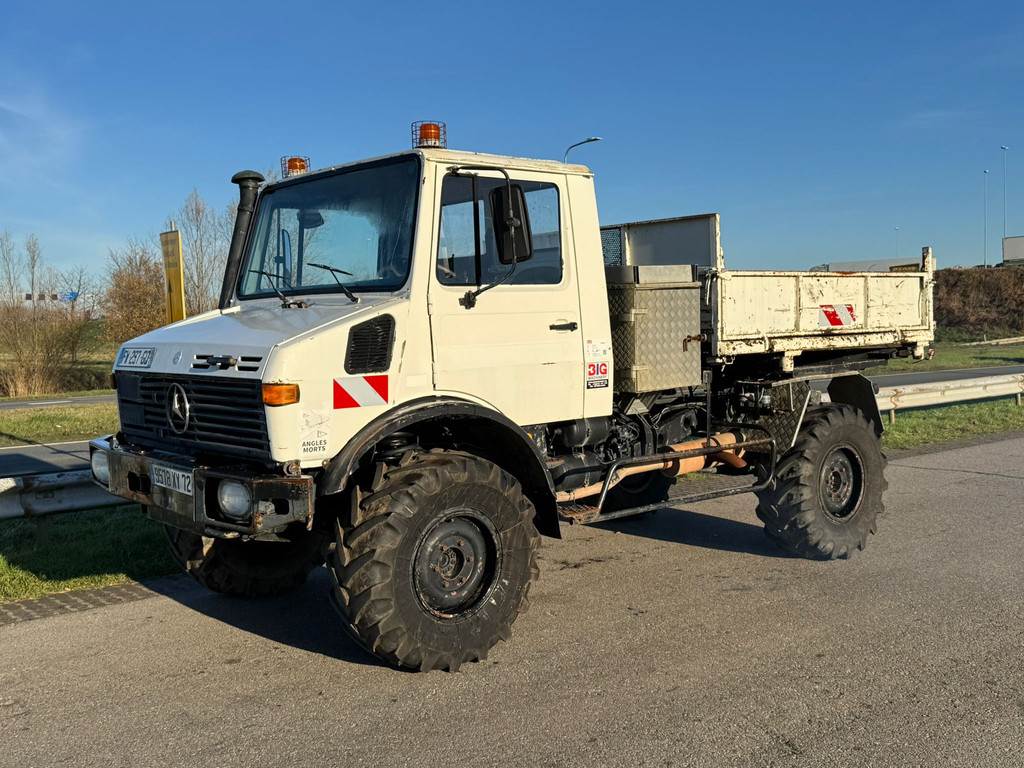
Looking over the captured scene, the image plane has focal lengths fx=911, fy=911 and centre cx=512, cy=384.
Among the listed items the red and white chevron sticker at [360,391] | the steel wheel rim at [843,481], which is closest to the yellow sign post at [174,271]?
the red and white chevron sticker at [360,391]

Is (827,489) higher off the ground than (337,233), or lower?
lower

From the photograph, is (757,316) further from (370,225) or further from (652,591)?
(370,225)

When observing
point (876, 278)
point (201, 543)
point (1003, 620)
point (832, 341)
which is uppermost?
point (876, 278)

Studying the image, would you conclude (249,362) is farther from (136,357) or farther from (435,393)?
(136,357)

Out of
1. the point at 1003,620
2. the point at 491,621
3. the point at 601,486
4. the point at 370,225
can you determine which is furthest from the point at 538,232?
the point at 1003,620

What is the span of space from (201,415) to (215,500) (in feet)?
1.56

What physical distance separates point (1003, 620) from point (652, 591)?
202 centimetres

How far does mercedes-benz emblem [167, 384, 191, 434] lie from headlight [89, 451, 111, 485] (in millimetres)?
613

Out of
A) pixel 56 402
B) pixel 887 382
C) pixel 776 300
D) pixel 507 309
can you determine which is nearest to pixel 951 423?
pixel 776 300

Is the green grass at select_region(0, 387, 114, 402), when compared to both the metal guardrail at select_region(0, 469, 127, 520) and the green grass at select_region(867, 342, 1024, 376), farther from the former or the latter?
the green grass at select_region(867, 342, 1024, 376)

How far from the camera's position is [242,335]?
181 inches

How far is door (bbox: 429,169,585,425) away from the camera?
15.9 ft

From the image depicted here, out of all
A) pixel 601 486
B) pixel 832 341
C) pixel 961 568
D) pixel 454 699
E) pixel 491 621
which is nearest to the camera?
pixel 454 699

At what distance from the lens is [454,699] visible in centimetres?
426
